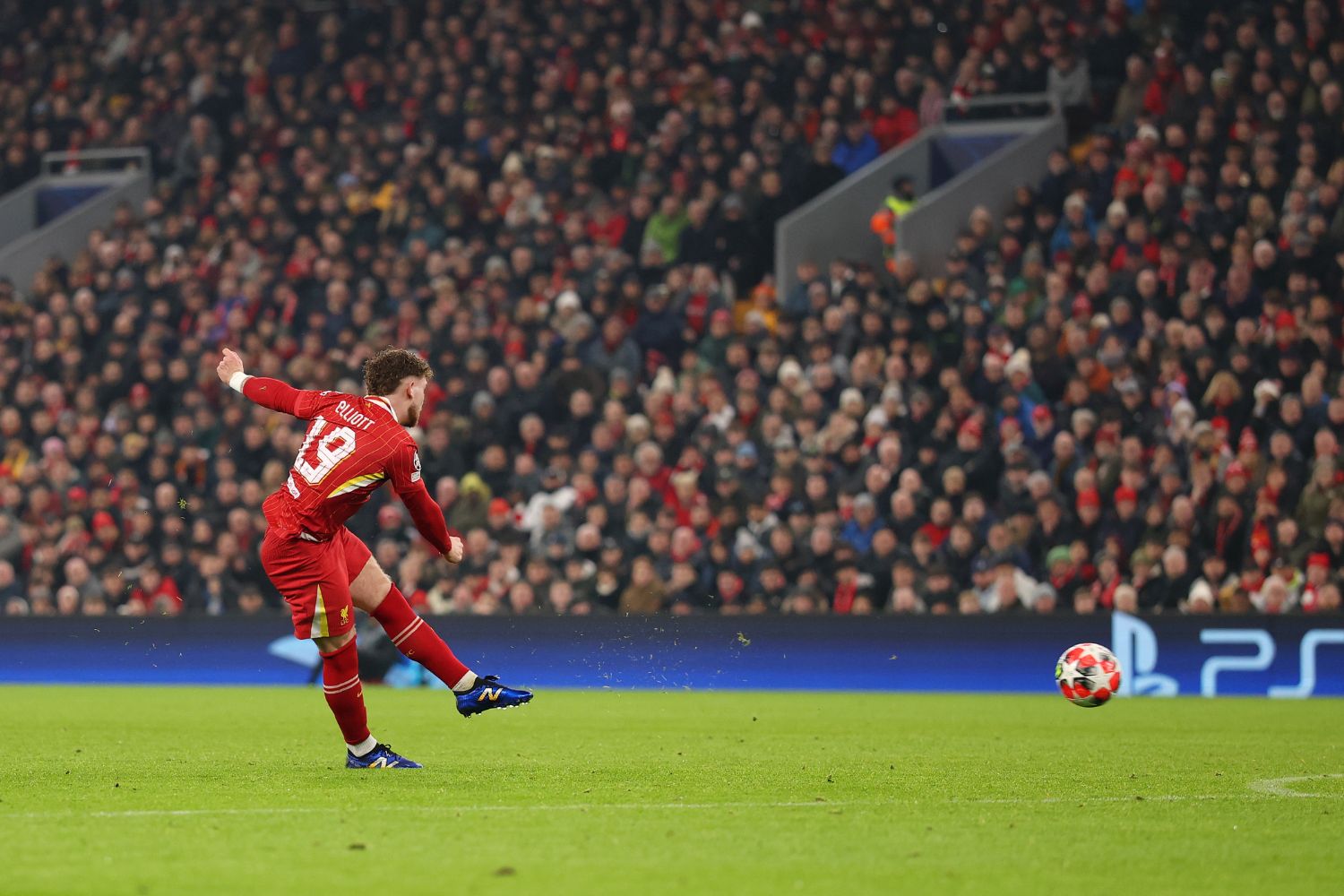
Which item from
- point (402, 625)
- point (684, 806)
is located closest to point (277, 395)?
point (402, 625)

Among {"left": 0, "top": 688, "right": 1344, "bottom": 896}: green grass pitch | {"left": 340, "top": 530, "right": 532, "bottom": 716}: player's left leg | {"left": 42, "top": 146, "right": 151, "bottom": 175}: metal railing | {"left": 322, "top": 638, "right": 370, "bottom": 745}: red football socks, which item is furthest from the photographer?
{"left": 42, "top": 146, "right": 151, "bottom": 175}: metal railing

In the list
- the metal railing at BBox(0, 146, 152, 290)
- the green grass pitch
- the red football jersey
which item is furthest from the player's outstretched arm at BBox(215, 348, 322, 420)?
the metal railing at BBox(0, 146, 152, 290)

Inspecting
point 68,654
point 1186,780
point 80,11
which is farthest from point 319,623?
point 80,11

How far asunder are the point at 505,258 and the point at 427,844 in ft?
53.9

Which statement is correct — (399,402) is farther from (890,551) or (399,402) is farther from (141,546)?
(141,546)

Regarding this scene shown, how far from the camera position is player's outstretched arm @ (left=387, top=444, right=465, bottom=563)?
9492 mm

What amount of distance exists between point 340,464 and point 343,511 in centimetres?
28

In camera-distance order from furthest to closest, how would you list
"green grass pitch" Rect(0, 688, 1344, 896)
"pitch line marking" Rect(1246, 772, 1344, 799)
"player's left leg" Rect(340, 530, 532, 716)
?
"player's left leg" Rect(340, 530, 532, 716) → "pitch line marking" Rect(1246, 772, 1344, 799) → "green grass pitch" Rect(0, 688, 1344, 896)

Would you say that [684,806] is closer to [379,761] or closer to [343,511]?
[379,761]

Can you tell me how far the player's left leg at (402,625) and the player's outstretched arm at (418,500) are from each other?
17.3 inches

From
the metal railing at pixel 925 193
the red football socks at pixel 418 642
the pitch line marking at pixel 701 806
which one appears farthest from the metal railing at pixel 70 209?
the pitch line marking at pixel 701 806

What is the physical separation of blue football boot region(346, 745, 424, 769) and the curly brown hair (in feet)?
5.74

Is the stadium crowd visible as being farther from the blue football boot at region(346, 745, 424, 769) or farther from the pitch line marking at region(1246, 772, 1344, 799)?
the blue football boot at region(346, 745, 424, 769)

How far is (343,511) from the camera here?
970 cm
